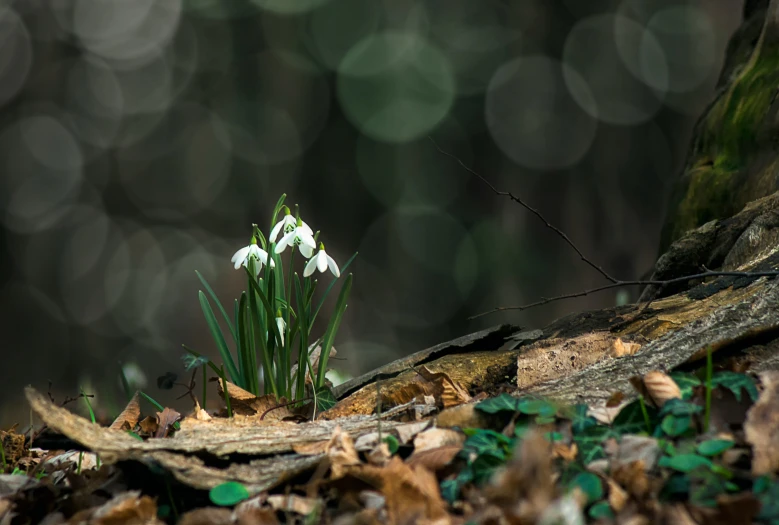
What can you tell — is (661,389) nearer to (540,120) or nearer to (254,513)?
(254,513)

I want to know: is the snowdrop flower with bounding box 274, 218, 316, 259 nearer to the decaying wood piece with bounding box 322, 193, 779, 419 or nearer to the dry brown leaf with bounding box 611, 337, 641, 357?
the decaying wood piece with bounding box 322, 193, 779, 419

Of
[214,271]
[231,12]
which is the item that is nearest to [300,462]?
[214,271]

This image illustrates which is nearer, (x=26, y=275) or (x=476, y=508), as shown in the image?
(x=476, y=508)

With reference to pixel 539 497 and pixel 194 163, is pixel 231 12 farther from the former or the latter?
pixel 539 497

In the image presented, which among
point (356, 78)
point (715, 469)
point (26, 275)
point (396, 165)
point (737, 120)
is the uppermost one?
point (356, 78)

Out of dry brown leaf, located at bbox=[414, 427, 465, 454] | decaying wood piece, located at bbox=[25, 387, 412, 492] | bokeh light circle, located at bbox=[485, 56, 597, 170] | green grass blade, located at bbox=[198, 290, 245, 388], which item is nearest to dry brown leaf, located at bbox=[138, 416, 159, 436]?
green grass blade, located at bbox=[198, 290, 245, 388]
